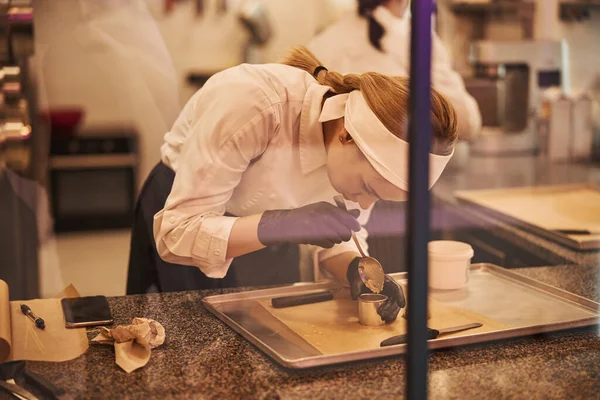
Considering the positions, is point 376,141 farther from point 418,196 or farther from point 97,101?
point 97,101

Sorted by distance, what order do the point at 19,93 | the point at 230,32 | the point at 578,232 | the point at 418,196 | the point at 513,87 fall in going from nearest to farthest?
the point at 418,196 < the point at 230,32 < the point at 19,93 < the point at 578,232 < the point at 513,87

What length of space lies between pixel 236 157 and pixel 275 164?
74mm

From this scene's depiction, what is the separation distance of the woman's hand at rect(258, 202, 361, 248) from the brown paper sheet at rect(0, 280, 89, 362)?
31 centimetres

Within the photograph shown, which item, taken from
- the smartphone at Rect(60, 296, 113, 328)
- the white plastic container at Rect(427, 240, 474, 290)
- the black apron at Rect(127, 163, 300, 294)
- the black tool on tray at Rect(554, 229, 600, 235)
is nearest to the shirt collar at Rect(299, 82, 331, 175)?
the black apron at Rect(127, 163, 300, 294)

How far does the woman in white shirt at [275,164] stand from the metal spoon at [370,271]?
1 centimetres

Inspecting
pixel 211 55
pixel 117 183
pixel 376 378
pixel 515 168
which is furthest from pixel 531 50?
pixel 376 378

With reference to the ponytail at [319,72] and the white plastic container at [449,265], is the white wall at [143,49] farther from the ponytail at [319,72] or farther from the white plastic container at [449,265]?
the white plastic container at [449,265]

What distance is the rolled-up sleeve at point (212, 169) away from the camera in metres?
1.17

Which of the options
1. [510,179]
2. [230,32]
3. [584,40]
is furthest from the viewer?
[584,40]

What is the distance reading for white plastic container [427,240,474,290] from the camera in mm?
1313

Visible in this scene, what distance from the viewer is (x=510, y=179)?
96.3 inches

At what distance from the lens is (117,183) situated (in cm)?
142

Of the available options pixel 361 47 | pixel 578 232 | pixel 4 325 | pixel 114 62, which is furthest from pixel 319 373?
pixel 578 232

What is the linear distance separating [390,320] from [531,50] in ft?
6.83
